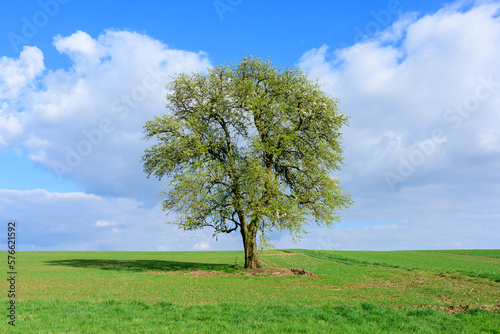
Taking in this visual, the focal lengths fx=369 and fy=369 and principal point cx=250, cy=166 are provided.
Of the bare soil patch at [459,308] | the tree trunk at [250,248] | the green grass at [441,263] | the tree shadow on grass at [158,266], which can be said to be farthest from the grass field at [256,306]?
the tree shadow on grass at [158,266]

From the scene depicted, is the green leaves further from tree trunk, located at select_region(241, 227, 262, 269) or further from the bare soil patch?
the bare soil patch

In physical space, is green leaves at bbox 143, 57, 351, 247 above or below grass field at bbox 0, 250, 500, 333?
above

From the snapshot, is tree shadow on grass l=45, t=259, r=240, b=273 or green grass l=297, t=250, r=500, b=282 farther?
tree shadow on grass l=45, t=259, r=240, b=273

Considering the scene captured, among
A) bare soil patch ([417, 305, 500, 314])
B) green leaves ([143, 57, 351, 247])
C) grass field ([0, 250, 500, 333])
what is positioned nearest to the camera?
grass field ([0, 250, 500, 333])

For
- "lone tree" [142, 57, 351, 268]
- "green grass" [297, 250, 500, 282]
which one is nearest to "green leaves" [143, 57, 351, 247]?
"lone tree" [142, 57, 351, 268]

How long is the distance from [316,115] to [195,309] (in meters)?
24.8

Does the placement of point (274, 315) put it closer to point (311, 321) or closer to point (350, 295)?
point (311, 321)

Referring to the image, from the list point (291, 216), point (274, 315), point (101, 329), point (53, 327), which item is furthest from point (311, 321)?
point (291, 216)

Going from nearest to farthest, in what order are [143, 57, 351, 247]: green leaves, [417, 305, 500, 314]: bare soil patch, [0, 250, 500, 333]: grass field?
[0, 250, 500, 333]: grass field
[417, 305, 500, 314]: bare soil patch
[143, 57, 351, 247]: green leaves

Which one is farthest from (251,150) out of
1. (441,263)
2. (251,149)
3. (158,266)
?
(441,263)

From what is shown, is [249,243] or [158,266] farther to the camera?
[158,266]

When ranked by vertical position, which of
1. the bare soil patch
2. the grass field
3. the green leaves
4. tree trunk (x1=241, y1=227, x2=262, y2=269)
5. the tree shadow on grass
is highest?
the green leaves

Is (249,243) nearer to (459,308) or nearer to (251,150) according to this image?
(251,150)

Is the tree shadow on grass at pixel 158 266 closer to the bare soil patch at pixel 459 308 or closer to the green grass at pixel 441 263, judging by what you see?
the green grass at pixel 441 263
